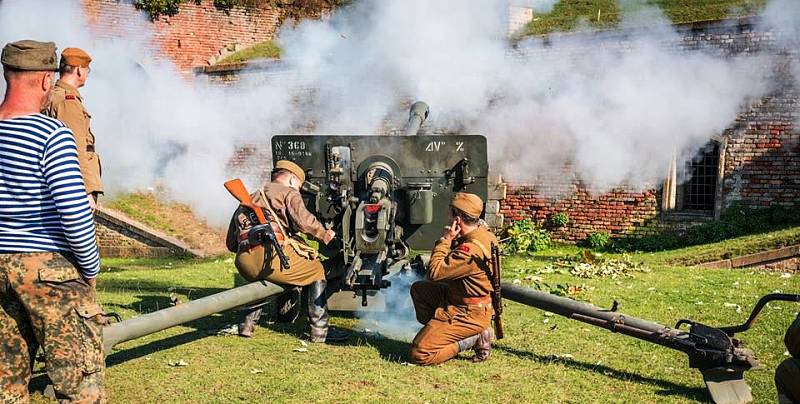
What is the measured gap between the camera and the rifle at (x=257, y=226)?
258 inches

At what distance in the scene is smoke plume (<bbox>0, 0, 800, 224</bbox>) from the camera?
13906mm

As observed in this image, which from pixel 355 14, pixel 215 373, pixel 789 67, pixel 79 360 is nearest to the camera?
pixel 79 360

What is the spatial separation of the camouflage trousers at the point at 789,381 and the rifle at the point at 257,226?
384 cm

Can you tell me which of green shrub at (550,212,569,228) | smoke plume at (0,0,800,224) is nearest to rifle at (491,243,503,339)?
smoke plume at (0,0,800,224)

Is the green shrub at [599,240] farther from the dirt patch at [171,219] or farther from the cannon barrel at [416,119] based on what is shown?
the dirt patch at [171,219]

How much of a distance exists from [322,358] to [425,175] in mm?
2581

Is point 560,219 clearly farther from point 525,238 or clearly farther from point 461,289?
point 461,289

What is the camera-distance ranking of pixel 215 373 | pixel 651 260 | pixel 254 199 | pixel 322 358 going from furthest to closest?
pixel 651 260
pixel 254 199
pixel 322 358
pixel 215 373

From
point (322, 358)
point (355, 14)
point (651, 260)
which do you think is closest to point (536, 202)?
point (651, 260)

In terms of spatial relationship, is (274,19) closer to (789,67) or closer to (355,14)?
(355,14)

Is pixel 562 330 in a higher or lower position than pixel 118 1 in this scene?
lower

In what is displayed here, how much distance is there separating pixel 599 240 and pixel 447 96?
377 centimetres

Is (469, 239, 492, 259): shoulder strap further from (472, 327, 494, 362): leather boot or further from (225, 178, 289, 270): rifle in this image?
(225, 178, 289, 270): rifle

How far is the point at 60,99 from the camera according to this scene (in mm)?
5988
